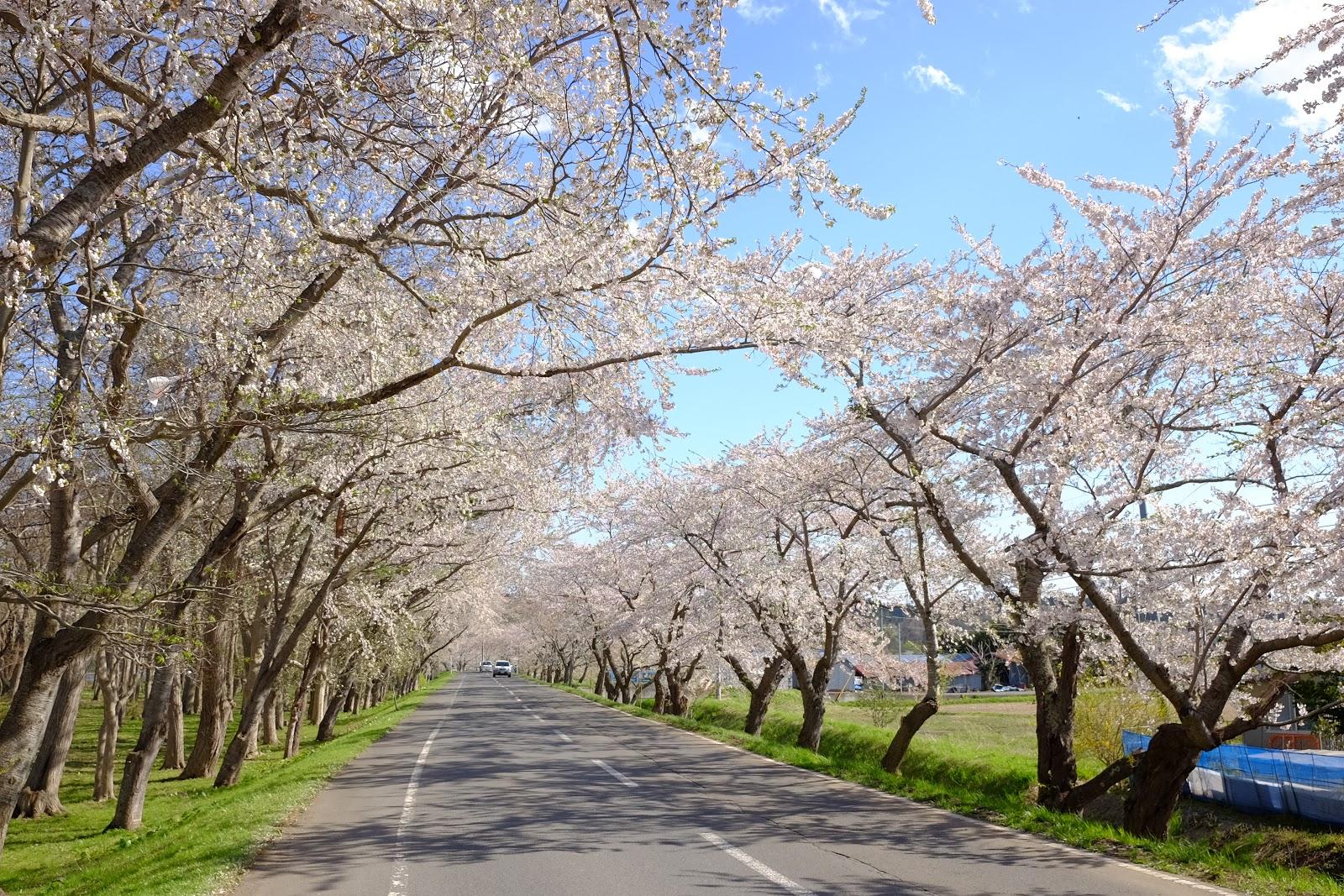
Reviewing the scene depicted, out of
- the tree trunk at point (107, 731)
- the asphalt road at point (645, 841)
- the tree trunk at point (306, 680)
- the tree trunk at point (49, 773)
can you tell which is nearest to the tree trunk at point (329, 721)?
the tree trunk at point (306, 680)

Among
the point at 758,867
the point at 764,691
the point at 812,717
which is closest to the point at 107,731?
the point at 812,717

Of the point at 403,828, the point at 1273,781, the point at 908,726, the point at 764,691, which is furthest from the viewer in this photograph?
the point at 764,691

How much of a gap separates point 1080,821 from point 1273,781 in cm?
610

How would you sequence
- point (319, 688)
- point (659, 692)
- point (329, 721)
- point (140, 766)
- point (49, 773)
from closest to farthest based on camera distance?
point (140, 766) < point (49, 773) < point (329, 721) < point (319, 688) < point (659, 692)

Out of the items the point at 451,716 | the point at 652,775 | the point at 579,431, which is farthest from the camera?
the point at 451,716

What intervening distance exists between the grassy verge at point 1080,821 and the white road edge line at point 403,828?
6305mm

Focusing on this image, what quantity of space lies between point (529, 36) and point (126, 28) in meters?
2.88

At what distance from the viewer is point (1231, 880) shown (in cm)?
700

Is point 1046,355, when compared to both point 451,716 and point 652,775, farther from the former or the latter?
point 451,716

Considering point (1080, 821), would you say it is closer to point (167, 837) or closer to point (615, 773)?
point (615, 773)

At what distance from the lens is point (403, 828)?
360 inches

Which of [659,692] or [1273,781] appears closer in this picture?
[1273,781]

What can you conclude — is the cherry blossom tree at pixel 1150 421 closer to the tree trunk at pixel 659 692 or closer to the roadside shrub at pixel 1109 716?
the roadside shrub at pixel 1109 716

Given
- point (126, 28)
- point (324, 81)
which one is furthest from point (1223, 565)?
point (126, 28)
